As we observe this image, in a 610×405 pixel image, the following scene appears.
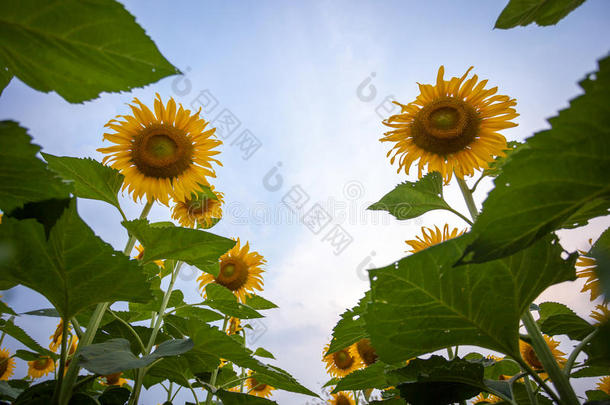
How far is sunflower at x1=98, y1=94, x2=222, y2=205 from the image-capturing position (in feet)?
7.00

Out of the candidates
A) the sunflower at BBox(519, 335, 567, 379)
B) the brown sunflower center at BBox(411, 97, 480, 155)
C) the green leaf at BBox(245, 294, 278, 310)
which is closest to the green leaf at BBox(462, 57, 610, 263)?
the brown sunflower center at BBox(411, 97, 480, 155)

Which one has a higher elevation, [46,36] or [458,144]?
[458,144]

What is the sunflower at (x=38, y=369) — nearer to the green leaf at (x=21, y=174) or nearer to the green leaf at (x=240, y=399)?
the green leaf at (x=240, y=399)

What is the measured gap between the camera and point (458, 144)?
6.80 feet

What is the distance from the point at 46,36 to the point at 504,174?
0.90 m

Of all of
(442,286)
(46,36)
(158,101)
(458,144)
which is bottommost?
(442,286)

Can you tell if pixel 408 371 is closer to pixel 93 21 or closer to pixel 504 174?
pixel 504 174

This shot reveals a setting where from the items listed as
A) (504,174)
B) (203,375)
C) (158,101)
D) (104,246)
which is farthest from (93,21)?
(203,375)

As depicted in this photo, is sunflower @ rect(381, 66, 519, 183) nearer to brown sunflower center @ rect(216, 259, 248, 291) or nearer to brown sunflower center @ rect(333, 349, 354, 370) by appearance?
brown sunflower center @ rect(216, 259, 248, 291)

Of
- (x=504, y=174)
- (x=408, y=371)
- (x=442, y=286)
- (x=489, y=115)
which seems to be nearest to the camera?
(x=504, y=174)

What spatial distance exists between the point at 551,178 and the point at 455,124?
5.01 ft

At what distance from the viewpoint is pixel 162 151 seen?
6.98ft

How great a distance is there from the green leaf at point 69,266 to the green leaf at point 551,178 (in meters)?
0.93

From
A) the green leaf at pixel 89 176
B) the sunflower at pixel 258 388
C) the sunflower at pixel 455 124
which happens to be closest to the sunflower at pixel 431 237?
the sunflower at pixel 455 124
